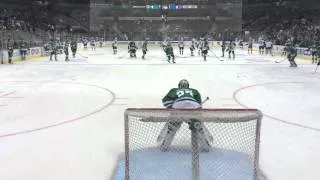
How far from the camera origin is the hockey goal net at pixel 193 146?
3668 millimetres

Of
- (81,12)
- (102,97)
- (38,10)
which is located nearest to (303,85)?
(102,97)

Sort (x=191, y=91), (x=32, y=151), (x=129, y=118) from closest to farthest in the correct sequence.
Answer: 1. (x=129, y=118)
2. (x=191, y=91)
3. (x=32, y=151)

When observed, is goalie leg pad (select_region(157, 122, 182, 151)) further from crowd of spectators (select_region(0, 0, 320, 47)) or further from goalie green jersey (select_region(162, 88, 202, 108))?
crowd of spectators (select_region(0, 0, 320, 47))

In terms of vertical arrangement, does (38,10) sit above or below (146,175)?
above

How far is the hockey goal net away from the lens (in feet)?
12.0

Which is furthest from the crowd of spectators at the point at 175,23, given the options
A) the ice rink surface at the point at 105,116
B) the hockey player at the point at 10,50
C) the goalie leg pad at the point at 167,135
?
the goalie leg pad at the point at 167,135

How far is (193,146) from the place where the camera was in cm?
395

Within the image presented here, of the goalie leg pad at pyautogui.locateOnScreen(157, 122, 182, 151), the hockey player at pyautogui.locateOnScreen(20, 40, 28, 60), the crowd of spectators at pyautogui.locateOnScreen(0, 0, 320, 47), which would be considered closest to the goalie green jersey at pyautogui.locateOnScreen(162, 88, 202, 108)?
the goalie leg pad at pyautogui.locateOnScreen(157, 122, 182, 151)

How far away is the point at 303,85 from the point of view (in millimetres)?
11430

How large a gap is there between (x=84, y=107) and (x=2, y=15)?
26198mm

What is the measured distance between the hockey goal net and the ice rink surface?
1.30 ft

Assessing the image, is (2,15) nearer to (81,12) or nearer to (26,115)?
(81,12)

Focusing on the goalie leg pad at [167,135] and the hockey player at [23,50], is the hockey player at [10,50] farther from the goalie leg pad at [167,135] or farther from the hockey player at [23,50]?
the goalie leg pad at [167,135]

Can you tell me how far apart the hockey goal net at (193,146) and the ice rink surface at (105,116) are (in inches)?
15.6
